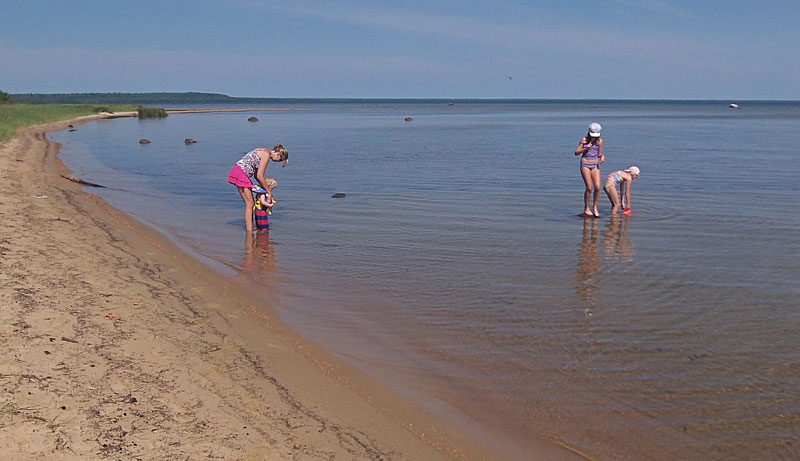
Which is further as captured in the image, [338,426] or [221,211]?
[221,211]

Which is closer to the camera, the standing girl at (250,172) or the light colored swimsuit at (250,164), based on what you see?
the standing girl at (250,172)

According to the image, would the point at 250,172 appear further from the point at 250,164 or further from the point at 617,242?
the point at 617,242

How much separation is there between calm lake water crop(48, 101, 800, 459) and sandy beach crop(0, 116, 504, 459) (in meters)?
0.54

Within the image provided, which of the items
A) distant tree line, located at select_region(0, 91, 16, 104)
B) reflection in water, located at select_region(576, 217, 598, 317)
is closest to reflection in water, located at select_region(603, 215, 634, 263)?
reflection in water, located at select_region(576, 217, 598, 317)

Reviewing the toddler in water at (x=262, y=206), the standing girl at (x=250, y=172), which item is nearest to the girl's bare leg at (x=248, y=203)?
the standing girl at (x=250, y=172)

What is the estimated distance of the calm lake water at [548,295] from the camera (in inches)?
219

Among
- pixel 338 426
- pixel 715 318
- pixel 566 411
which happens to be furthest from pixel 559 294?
pixel 338 426

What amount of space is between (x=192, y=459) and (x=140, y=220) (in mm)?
10700

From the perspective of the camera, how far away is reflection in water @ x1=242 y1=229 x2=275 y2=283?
9758 millimetres

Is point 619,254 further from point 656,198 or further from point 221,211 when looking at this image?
point 221,211

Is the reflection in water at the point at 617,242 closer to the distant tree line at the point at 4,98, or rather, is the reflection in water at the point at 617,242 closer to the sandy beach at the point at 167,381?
the sandy beach at the point at 167,381

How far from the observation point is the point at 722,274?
31.4 ft

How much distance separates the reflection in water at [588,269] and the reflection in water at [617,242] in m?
0.18

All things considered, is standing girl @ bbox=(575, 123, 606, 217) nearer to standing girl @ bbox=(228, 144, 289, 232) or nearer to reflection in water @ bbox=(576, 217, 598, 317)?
reflection in water @ bbox=(576, 217, 598, 317)
